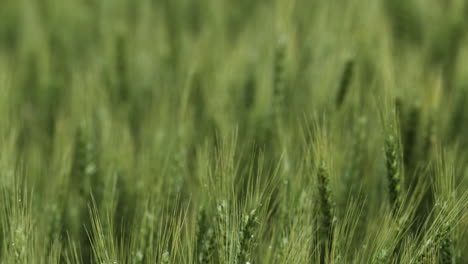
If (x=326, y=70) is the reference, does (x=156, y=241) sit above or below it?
below

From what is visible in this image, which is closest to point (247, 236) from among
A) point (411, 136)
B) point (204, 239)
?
point (204, 239)

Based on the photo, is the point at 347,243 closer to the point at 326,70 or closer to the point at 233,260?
the point at 233,260

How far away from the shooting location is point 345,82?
209 cm

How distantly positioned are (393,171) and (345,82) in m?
0.48

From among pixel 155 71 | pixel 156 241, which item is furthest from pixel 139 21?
pixel 156 241

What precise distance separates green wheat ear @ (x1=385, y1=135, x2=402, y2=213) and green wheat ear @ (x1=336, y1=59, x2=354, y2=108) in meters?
0.40

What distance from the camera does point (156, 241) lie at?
65.5 inches

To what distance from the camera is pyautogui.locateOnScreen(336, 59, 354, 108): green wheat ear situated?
2.07 m

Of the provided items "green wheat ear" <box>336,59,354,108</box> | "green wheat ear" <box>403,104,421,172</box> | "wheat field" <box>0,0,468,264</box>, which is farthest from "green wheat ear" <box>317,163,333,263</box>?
"green wheat ear" <box>336,59,354,108</box>

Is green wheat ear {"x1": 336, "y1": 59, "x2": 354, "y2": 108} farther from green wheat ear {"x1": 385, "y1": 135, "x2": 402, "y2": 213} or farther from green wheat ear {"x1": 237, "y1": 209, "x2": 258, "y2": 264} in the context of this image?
green wheat ear {"x1": 237, "y1": 209, "x2": 258, "y2": 264}

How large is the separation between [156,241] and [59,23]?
141 cm

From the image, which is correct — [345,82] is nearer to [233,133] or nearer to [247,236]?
[233,133]

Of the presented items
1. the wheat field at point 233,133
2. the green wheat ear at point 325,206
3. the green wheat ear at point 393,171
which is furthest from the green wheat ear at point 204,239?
the green wheat ear at point 393,171

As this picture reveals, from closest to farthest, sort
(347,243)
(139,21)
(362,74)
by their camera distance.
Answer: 1. (347,243)
2. (362,74)
3. (139,21)
